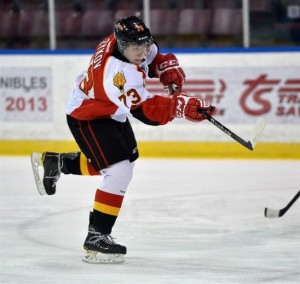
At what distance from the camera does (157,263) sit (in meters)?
4.28

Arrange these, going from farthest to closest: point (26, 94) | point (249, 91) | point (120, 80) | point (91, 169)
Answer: point (26, 94) < point (249, 91) < point (91, 169) < point (120, 80)

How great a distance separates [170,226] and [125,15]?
3.31 metres

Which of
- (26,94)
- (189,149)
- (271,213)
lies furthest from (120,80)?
(26,94)

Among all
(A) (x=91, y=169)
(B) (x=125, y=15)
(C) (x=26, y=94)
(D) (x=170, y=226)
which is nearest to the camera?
(A) (x=91, y=169)

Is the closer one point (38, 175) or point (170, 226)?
point (38, 175)

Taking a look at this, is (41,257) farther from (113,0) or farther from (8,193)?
(113,0)

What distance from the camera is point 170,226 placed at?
5.10 m

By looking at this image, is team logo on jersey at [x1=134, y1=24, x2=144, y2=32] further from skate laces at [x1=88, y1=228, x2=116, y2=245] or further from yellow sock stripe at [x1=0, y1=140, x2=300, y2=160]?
yellow sock stripe at [x1=0, y1=140, x2=300, y2=160]

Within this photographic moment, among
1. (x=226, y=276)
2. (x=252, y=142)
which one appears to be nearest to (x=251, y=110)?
(x=252, y=142)

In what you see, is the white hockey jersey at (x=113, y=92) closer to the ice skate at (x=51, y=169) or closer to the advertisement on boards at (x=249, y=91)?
the ice skate at (x=51, y=169)

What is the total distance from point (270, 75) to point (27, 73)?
177 centimetres

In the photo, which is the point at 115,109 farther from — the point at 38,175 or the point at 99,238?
the point at 38,175

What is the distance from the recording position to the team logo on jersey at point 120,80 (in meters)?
4.10

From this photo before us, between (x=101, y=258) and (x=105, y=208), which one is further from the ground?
(x=105, y=208)
